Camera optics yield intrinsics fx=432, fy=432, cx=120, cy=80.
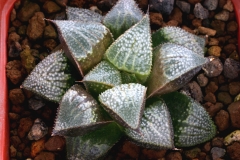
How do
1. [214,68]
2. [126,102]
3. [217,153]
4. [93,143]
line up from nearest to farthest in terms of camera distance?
[126,102], [93,143], [217,153], [214,68]

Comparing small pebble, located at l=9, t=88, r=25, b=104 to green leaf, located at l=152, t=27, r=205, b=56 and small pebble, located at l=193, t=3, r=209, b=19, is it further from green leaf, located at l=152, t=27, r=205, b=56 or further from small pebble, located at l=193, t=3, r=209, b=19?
small pebble, located at l=193, t=3, r=209, b=19

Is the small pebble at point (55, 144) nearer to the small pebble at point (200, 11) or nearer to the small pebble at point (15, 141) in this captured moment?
the small pebble at point (15, 141)

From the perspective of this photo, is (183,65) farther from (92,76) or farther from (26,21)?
(26,21)

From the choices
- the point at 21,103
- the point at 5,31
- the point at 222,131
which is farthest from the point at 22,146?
the point at 222,131

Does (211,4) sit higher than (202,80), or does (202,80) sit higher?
(211,4)

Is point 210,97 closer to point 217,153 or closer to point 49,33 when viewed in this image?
point 217,153

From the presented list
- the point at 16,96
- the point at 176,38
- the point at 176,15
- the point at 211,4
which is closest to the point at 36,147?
the point at 16,96

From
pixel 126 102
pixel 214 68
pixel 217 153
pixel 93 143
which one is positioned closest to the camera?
pixel 126 102

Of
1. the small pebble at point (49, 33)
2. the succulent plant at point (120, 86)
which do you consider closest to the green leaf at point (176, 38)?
the succulent plant at point (120, 86)
